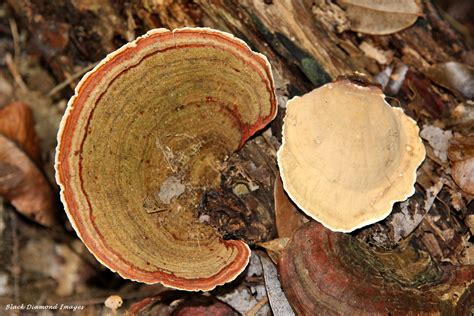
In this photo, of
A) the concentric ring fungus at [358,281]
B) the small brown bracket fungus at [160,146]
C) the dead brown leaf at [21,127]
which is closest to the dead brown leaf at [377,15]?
the small brown bracket fungus at [160,146]

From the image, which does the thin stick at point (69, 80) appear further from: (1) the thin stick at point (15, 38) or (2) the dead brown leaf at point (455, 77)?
(2) the dead brown leaf at point (455, 77)

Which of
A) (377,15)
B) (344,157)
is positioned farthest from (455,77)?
(344,157)

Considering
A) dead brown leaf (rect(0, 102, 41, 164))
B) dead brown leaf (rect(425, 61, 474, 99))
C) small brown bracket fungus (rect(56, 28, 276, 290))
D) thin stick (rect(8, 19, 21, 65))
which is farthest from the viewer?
thin stick (rect(8, 19, 21, 65))

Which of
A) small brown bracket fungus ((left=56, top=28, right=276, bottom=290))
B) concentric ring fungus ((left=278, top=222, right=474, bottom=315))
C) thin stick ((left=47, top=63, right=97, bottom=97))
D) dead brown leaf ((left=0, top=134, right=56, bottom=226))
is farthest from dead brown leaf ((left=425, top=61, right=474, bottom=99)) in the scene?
dead brown leaf ((left=0, top=134, right=56, bottom=226))

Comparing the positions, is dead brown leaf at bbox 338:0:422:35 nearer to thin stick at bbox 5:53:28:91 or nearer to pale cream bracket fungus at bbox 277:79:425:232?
pale cream bracket fungus at bbox 277:79:425:232

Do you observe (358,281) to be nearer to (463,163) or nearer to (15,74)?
(463,163)

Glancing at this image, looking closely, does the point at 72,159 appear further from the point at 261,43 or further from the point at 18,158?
the point at 18,158
